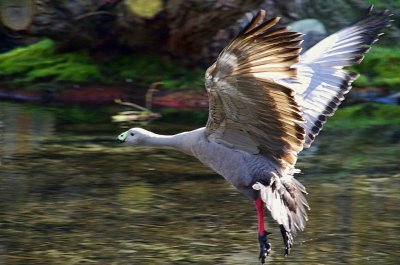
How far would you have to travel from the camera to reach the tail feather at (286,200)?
5.80 meters

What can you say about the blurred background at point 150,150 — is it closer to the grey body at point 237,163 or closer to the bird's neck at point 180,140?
the grey body at point 237,163

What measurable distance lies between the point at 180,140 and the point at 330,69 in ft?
5.00

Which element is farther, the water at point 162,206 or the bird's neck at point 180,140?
the water at point 162,206

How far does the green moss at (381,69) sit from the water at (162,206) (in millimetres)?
3590

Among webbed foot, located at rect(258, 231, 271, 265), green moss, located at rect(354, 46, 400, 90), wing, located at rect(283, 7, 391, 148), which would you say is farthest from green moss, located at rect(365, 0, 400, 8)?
webbed foot, located at rect(258, 231, 271, 265)

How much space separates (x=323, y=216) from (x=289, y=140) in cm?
192

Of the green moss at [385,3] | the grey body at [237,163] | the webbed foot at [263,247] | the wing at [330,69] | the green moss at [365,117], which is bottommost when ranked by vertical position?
the green moss at [365,117]

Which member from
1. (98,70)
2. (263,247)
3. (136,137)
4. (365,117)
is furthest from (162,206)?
(98,70)

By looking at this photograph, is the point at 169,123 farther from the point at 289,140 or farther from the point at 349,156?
the point at 289,140

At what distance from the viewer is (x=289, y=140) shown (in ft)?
19.2

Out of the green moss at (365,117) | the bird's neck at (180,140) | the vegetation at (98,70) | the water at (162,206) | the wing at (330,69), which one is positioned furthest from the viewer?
the vegetation at (98,70)

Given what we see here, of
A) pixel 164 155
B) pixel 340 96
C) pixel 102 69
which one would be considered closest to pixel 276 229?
pixel 340 96

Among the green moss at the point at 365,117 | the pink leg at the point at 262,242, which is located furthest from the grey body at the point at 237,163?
the green moss at the point at 365,117

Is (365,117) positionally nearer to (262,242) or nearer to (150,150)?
(150,150)
